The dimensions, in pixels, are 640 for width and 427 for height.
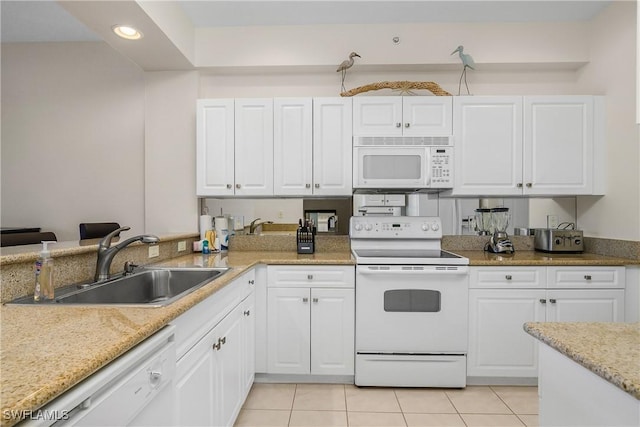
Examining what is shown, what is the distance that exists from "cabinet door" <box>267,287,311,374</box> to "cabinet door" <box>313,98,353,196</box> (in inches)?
35.0

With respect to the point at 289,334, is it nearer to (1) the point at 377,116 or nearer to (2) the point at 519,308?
(2) the point at 519,308

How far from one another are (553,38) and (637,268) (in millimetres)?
1863

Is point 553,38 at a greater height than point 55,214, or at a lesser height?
greater

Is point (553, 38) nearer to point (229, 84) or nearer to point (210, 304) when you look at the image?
point (229, 84)

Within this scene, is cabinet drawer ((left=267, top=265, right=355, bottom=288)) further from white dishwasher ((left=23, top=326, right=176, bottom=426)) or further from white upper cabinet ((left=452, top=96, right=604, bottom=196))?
white dishwasher ((left=23, top=326, right=176, bottom=426))

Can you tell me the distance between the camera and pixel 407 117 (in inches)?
105

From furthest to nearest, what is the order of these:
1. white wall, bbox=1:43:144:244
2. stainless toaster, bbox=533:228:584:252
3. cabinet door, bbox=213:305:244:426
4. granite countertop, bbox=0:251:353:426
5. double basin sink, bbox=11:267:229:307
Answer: white wall, bbox=1:43:144:244
stainless toaster, bbox=533:228:584:252
cabinet door, bbox=213:305:244:426
double basin sink, bbox=11:267:229:307
granite countertop, bbox=0:251:353:426

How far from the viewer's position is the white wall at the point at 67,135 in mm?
3193

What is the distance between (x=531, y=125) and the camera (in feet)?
8.71

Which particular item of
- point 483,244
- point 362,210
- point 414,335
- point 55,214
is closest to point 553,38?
point 483,244

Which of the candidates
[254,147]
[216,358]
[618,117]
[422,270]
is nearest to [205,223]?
[254,147]

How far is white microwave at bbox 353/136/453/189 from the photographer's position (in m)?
2.63

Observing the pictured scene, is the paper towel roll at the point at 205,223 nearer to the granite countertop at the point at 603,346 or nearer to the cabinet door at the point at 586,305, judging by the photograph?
the granite countertop at the point at 603,346

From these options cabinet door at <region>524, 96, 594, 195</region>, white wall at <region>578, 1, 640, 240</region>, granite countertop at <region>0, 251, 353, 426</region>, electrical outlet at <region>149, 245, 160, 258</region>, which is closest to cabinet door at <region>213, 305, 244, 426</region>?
granite countertop at <region>0, 251, 353, 426</region>
